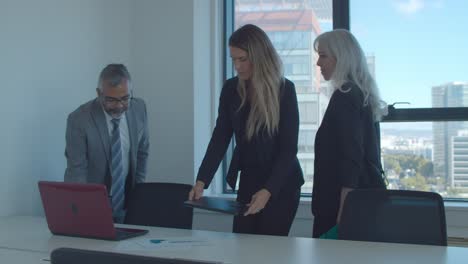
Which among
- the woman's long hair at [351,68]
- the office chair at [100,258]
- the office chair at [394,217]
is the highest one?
the woman's long hair at [351,68]

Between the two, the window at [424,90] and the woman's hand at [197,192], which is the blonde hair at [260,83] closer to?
A: the woman's hand at [197,192]

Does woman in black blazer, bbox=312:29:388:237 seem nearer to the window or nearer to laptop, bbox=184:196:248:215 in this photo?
laptop, bbox=184:196:248:215

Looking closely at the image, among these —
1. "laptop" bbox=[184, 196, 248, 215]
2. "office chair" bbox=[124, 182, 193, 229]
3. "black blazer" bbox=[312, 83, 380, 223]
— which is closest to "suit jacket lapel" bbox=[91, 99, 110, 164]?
"office chair" bbox=[124, 182, 193, 229]

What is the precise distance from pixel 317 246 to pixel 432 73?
7.42ft

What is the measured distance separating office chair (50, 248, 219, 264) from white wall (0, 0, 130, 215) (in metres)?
1.98

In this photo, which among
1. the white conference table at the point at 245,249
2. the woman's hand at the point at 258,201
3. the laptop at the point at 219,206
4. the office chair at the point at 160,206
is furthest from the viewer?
the office chair at the point at 160,206

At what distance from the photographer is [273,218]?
2504mm

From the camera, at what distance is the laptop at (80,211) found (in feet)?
7.13

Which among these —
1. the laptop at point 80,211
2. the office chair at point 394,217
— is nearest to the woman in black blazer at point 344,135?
the office chair at point 394,217

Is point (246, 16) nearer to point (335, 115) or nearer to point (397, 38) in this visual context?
point (397, 38)

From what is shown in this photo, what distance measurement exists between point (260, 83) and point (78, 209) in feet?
3.24

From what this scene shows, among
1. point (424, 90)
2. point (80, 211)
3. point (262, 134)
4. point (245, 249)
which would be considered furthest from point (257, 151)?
point (424, 90)

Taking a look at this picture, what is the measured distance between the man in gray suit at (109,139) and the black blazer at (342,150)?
1109mm

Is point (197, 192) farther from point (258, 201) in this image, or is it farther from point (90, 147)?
point (90, 147)
